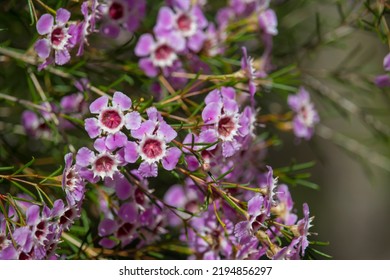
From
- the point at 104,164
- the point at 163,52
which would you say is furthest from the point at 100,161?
the point at 163,52

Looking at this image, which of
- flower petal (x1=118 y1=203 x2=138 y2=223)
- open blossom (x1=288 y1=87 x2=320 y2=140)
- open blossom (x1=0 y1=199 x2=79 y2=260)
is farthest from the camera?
open blossom (x1=288 y1=87 x2=320 y2=140)

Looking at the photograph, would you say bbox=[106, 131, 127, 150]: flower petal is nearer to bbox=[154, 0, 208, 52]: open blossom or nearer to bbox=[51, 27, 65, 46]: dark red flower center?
bbox=[51, 27, 65, 46]: dark red flower center

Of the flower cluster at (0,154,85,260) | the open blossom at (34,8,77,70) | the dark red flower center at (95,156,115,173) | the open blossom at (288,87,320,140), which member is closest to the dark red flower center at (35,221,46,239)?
the flower cluster at (0,154,85,260)

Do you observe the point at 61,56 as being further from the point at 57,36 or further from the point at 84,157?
the point at 84,157

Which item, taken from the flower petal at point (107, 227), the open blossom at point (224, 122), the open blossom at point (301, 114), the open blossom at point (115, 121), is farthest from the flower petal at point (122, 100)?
the open blossom at point (301, 114)

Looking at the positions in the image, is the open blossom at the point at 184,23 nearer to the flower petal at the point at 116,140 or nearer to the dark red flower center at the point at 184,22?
the dark red flower center at the point at 184,22

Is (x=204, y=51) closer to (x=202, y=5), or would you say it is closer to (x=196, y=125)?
(x=202, y=5)
